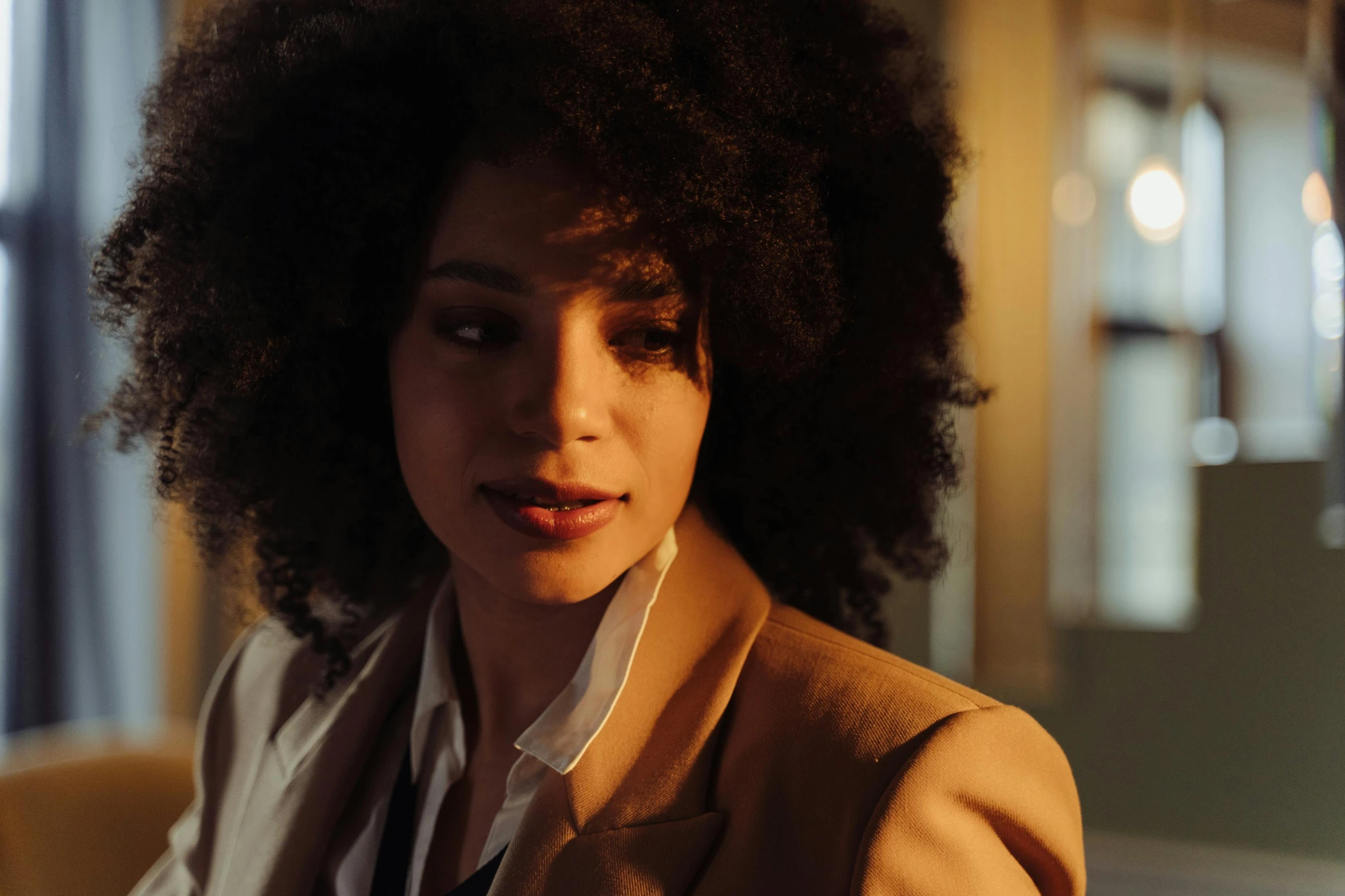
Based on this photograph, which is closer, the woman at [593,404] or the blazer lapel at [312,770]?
the woman at [593,404]

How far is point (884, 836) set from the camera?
2.71 ft

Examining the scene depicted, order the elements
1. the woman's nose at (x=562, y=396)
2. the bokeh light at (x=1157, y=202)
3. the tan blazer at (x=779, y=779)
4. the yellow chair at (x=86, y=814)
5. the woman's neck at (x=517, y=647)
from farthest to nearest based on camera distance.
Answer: the bokeh light at (x=1157, y=202), the yellow chair at (x=86, y=814), the woman's neck at (x=517, y=647), the woman's nose at (x=562, y=396), the tan blazer at (x=779, y=779)

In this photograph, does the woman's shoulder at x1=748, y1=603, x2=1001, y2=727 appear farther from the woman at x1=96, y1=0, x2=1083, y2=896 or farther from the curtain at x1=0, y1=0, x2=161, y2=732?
the curtain at x1=0, y1=0, x2=161, y2=732

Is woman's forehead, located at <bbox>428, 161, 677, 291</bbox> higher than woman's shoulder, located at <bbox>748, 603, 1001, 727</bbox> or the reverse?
higher

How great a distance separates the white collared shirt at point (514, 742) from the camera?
1021 mm

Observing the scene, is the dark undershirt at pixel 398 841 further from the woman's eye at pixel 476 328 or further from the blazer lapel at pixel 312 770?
the woman's eye at pixel 476 328

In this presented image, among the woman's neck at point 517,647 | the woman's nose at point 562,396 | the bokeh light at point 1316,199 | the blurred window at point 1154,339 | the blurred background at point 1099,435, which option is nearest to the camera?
the woman's nose at point 562,396

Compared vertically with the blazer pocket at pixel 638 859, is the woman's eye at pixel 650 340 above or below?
above

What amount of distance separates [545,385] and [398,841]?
1.93ft

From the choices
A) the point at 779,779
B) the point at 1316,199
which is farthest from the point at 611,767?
the point at 1316,199

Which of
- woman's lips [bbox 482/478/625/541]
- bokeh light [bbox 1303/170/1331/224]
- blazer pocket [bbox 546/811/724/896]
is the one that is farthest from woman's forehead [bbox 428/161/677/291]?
bokeh light [bbox 1303/170/1331/224]

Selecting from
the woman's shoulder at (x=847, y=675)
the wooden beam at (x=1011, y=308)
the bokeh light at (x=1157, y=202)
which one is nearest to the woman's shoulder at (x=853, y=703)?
the woman's shoulder at (x=847, y=675)

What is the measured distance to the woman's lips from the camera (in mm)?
979

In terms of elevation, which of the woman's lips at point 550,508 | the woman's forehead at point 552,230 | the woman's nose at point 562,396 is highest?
the woman's forehead at point 552,230
